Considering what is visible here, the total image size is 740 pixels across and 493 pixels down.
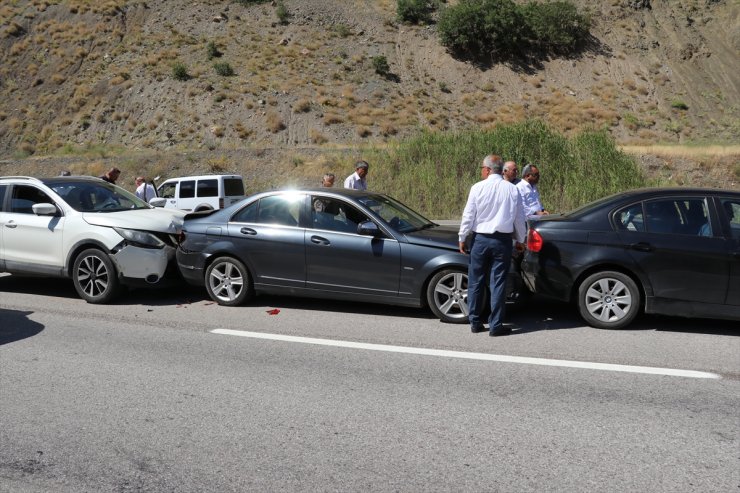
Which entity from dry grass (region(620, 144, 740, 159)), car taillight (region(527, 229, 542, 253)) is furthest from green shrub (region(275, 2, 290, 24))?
car taillight (region(527, 229, 542, 253))

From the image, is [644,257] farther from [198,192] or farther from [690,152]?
[690,152]

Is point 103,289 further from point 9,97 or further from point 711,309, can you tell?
point 9,97

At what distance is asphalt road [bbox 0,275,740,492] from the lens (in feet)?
12.9

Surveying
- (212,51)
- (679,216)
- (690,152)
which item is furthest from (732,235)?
(212,51)

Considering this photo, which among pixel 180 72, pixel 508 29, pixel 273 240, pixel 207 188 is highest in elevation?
pixel 508 29

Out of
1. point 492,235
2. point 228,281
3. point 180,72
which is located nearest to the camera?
point 492,235

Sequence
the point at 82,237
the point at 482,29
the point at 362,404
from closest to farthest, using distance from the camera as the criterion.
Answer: the point at 362,404 → the point at 82,237 → the point at 482,29

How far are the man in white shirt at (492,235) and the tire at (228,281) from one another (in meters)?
2.94

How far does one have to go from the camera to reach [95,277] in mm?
8820

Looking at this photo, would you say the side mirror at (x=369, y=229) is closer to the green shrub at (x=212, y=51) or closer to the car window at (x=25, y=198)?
the car window at (x=25, y=198)

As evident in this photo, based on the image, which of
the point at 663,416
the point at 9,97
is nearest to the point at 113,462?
the point at 663,416

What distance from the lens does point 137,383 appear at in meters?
5.64

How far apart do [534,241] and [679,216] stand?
61.7 inches

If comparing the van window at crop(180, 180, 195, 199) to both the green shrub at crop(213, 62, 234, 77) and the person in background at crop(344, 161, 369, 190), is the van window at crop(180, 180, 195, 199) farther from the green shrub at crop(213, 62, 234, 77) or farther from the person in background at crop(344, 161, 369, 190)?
the green shrub at crop(213, 62, 234, 77)
